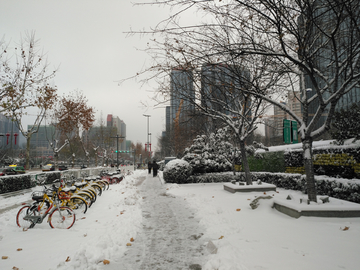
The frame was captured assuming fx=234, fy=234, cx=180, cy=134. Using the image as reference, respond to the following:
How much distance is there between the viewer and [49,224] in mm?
6324

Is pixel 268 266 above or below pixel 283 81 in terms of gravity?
below

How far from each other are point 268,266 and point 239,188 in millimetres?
7505

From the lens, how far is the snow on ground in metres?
3.96

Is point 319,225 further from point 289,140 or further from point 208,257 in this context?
point 289,140

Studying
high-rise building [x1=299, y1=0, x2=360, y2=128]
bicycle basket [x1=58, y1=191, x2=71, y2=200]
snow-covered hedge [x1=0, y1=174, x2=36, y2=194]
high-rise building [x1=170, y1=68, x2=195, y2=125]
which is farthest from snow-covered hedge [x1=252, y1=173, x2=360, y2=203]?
snow-covered hedge [x1=0, y1=174, x2=36, y2=194]

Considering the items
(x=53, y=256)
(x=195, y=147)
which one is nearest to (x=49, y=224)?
(x=53, y=256)

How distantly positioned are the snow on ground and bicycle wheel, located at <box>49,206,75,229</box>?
0.70 ft

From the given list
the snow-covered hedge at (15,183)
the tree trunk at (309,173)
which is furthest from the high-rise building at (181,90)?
the snow-covered hedge at (15,183)

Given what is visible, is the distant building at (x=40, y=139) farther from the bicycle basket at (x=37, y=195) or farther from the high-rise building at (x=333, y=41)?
the high-rise building at (x=333, y=41)

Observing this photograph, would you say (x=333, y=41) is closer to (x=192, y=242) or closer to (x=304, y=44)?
(x=304, y=44)

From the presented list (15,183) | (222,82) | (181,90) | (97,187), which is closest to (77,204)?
(97,187)

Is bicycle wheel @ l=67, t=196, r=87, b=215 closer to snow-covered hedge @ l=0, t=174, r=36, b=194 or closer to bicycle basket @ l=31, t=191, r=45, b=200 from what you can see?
bicycle basket @ l=31, t=191, r=45, b=200

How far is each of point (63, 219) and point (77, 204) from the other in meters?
1.86

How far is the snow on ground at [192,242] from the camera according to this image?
3.96 metres
